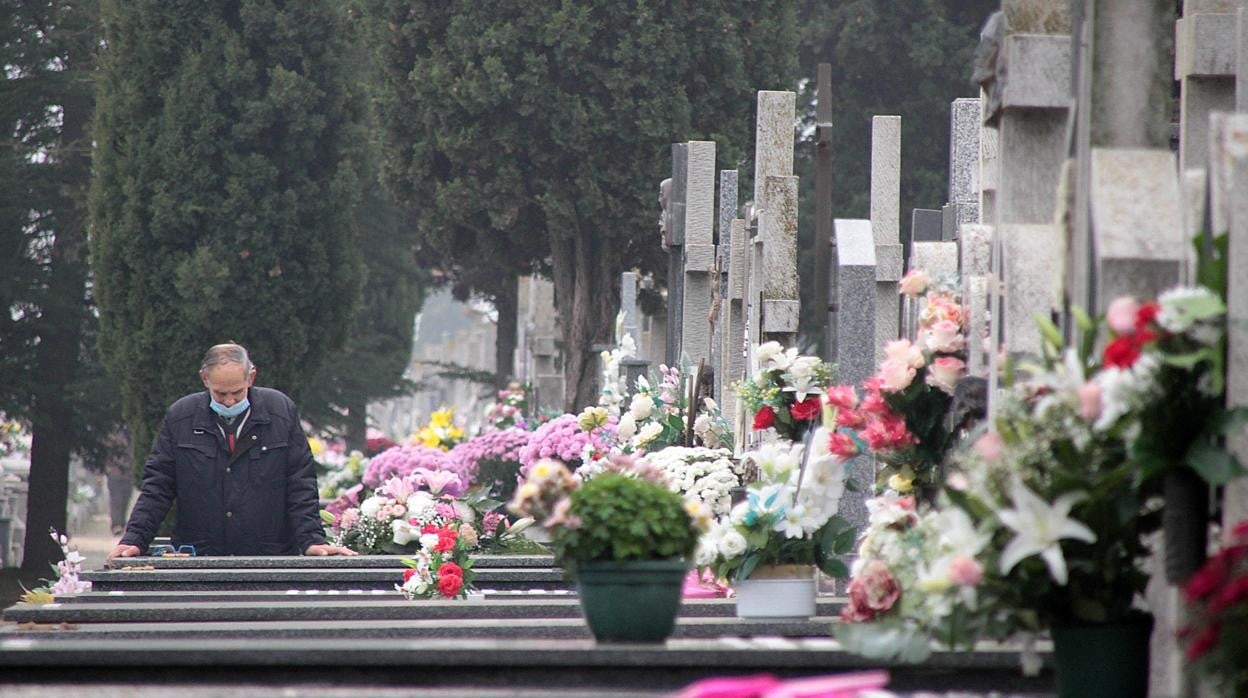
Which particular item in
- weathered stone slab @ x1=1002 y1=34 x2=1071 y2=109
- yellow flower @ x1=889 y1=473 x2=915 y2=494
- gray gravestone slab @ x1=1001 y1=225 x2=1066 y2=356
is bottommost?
yellow flower @ x1=889 y1=473 x2=915 y2=494

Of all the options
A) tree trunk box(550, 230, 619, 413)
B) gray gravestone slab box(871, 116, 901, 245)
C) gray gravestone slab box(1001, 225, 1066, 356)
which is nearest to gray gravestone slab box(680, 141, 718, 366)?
gray gravestone slab box(871, 116, 901, 245)

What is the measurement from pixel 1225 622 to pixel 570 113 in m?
17.3

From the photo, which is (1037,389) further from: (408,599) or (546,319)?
(546,319)

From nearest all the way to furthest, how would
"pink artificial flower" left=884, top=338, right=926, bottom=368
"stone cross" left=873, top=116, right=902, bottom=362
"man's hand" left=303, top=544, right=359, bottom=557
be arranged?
1. "pink artificial flower" left=884, top=338, right=926, bottom=368
2. "man's hand" left=303, top=544, right=359, bottom=557
3. "stone cross" left=873, top=116, right=902, bottom=362

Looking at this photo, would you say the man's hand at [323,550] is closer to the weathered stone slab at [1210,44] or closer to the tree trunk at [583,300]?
the weathered stone slab at [1210,44]

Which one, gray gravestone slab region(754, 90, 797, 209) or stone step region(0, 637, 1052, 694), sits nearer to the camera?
stone step region(0, 637, 1052, 694)

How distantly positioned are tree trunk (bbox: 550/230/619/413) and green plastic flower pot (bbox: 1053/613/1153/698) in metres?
17.0

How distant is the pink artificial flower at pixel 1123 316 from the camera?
4086mm

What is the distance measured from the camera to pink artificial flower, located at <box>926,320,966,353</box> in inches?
254

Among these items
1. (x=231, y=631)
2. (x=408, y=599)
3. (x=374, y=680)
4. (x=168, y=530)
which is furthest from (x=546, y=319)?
(x=374, y=680)

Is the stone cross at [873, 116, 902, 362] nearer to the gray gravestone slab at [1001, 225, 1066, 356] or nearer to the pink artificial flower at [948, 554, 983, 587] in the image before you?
the gray gravestone slab at [1001, 225, 1066, 356]

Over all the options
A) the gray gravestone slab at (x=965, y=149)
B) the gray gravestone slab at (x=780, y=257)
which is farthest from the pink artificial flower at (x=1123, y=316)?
the gray gravestone slab at (x=965, y=149)

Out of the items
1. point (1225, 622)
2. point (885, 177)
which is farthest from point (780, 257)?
point (1225, 622)

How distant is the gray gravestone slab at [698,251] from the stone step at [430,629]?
241 inches
